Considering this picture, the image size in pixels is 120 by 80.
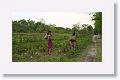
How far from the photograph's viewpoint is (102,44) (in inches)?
761

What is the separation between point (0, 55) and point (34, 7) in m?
0.60

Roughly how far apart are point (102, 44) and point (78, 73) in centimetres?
38

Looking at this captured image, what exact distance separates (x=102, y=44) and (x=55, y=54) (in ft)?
1.60

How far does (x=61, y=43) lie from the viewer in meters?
19.3

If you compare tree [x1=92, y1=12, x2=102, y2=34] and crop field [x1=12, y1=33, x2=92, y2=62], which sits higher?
tree [x1=92, y1=12, x2=102, y2=34]

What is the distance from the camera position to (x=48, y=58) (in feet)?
63.5

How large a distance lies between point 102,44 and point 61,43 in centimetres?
42

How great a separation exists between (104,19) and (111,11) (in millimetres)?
111

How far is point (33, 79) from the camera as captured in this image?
1931 centimetres

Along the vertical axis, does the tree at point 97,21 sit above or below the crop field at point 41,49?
above

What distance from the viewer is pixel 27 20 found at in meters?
19.3

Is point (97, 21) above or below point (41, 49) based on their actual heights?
above

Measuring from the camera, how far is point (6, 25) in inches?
760

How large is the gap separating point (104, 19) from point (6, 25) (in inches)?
39.2
